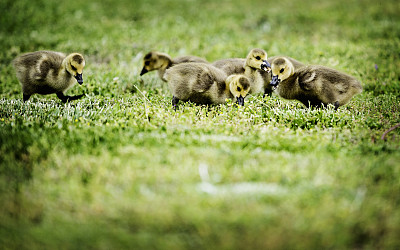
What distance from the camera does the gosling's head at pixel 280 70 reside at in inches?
257

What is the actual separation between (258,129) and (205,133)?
28.5 inches

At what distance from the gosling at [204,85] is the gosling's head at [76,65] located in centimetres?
141

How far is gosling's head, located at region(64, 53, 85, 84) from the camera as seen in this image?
643cm

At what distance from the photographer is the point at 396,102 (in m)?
6.84

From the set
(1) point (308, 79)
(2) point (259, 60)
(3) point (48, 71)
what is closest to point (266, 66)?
(2) point (259, 60)

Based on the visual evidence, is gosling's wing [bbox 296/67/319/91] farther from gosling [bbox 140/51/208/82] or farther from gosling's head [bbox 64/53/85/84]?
gosling's head [bbox 64/53/85/84]

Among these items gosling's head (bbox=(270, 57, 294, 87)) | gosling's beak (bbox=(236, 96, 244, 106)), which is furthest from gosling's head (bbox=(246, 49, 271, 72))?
gosling's beak (bbox=(236, 96, 244, 106))

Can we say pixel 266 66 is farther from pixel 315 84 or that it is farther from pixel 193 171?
pixel 193 171

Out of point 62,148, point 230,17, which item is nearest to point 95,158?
point 62,148

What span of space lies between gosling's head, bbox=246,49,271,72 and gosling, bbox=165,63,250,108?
2.27ft

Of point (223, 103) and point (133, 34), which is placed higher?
point (133, 34)

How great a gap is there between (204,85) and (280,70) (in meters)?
1.34

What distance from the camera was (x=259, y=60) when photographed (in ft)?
22.8

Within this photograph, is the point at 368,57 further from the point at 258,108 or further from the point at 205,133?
the point at 205,133
